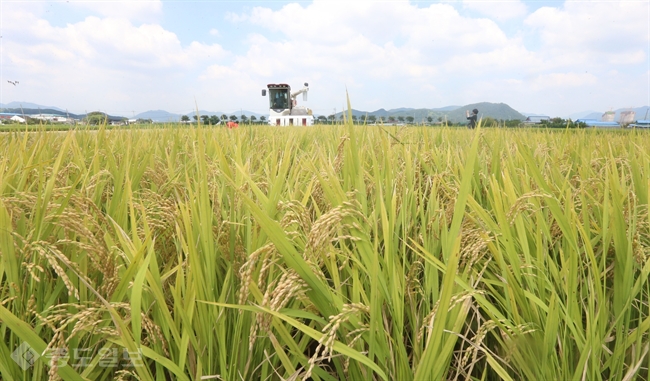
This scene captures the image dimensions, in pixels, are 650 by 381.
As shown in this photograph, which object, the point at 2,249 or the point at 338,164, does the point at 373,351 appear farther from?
the point at 2,249

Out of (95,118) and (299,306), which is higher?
(95,118)

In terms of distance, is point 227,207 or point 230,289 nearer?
point 230,289

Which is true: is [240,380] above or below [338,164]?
below

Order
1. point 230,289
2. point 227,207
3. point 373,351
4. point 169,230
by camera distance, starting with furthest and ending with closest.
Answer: point 227,207 → point 169,230 → point 230,289 → point 373,351

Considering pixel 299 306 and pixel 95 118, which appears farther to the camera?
pixel 95 118

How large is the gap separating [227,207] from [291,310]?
1.78 feet

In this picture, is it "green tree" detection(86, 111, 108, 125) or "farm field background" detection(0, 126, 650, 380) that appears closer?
"farm field background" detection(0, 126, 650, 380)

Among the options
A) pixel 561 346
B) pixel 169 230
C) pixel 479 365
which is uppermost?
pixel 169 230

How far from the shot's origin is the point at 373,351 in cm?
66

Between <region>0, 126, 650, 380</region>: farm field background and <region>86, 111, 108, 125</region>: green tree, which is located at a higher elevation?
<region>86, 111, 108, 125</region>: green tree

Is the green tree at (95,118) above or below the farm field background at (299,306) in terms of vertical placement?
above

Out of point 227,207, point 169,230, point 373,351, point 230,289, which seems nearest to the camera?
point 373,351

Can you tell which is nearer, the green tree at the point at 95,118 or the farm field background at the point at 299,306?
the farm field background at the point at 299,306

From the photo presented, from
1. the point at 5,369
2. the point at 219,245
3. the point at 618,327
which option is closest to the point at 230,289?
the point at 219,245
